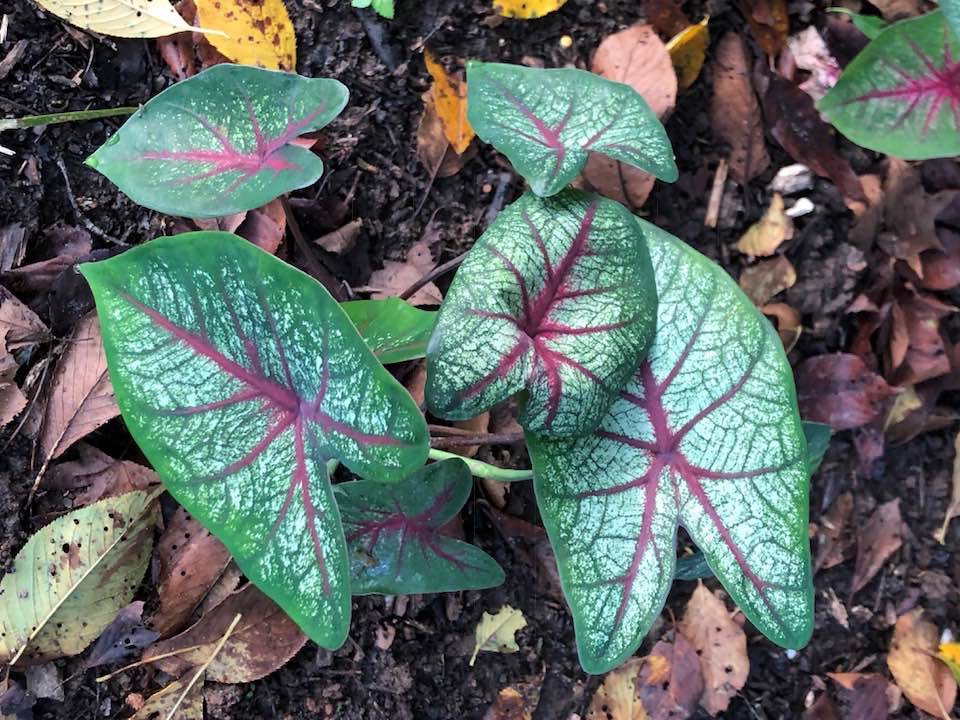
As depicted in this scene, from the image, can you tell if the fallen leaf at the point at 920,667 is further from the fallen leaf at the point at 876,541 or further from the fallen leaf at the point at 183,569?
the fallen leaf at the point at 183,569

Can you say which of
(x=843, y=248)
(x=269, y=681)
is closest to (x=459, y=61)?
(x=843, y=248)

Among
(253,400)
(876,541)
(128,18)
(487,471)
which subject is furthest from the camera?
(876,541)

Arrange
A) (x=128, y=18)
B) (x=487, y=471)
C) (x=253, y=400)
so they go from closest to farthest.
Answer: (x=253, y=400) → (x=487, y=471) → (x=128, y=18)

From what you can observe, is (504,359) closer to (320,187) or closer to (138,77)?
(320,187)

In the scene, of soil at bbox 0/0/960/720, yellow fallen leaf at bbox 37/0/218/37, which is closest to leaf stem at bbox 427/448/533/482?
soil at bbox 0/0/960/720

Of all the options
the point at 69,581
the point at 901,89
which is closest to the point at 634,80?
the point at 901,89

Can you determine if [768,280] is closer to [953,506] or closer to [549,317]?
[953,506]

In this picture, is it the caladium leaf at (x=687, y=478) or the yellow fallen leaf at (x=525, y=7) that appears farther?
the yellow fallen leaf at (x=525, y=7)

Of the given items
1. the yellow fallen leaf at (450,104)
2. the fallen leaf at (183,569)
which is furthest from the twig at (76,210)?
the yellow fallen leaf at (450,104)
